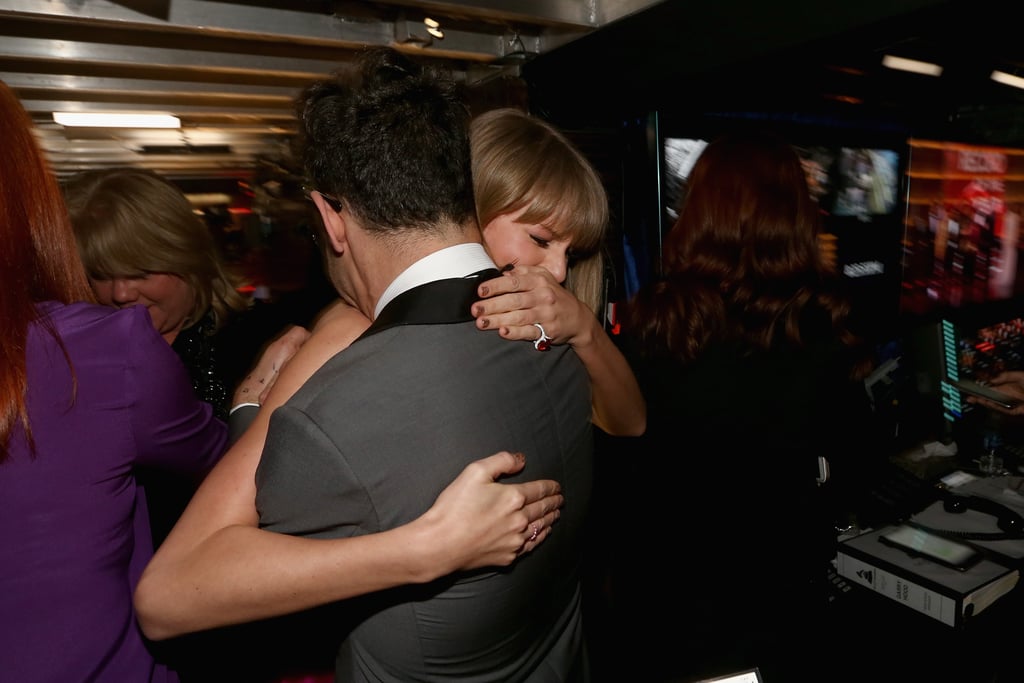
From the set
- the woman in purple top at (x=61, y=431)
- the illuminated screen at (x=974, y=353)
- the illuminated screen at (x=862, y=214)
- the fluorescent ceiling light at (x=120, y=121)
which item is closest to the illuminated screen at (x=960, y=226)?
the illuminated screen at (x=862, y=214)

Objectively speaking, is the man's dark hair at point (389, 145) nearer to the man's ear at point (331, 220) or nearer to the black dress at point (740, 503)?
the man's ear at point (331, 220)

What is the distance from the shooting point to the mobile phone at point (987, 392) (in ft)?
8.49

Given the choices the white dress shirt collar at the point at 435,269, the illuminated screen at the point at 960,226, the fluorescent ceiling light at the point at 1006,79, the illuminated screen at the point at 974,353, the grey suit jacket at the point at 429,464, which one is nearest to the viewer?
the grey suit jacket at the point at 429,464

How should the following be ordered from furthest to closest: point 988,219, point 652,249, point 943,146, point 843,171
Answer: point 988,219
point 943,146
point 843,171
point 652,249

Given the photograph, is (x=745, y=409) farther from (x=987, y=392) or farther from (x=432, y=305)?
(x=987, y=392)

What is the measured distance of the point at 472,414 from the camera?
950 millimetres

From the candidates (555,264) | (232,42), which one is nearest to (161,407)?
(555,264)

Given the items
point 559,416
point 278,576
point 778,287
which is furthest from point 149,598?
point 778,287

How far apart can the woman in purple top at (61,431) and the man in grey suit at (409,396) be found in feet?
1.19

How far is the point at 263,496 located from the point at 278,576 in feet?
0.39

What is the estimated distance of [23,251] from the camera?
1033 millimetres

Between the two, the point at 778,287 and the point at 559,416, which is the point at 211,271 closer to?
the point at 559,416

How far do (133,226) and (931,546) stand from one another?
2.88 metres

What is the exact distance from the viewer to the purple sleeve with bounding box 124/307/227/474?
1.09 metres
